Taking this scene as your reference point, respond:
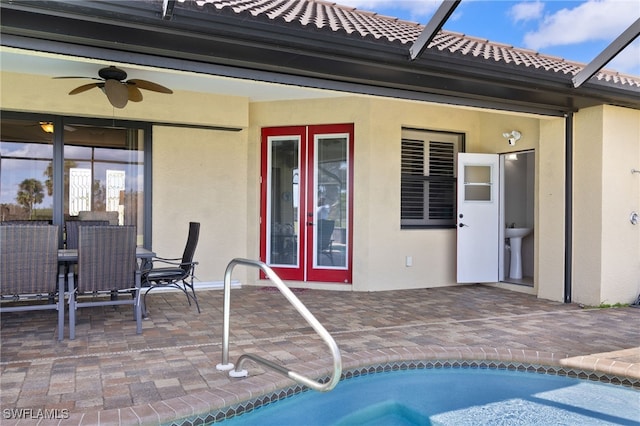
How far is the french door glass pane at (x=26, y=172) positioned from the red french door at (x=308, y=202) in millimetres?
3028

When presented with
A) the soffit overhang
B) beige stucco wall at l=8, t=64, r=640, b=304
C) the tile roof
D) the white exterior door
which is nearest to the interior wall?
the white exterior door

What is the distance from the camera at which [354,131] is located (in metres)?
7.01

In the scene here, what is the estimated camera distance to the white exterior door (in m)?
7.21

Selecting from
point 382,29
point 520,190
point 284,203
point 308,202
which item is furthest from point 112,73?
point 520,190

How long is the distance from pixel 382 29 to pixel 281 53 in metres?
1.29

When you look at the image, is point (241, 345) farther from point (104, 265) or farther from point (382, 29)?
point (382, 29)

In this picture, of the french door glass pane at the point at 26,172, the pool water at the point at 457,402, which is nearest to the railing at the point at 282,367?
the pool water at the point at 457,402

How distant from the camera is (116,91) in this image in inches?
196

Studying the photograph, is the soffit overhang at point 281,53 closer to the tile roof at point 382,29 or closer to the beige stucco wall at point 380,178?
the tile roof at point 382,29

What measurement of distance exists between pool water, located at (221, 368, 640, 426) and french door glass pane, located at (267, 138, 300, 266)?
390cm

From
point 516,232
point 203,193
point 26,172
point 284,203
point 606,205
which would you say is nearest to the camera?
point 606,205

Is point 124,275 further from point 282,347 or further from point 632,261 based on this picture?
point 632,261

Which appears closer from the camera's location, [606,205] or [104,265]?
[104,265]

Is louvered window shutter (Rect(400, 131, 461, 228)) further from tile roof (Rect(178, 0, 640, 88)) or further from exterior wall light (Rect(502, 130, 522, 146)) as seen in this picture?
tile roof (Rect(178, 0, 640, 88))
